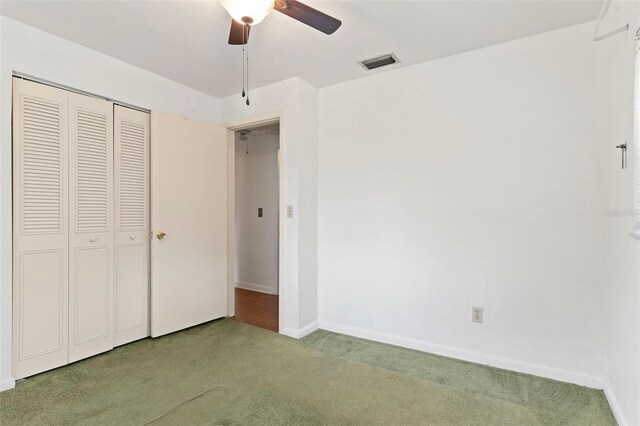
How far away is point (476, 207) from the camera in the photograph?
2494 mm

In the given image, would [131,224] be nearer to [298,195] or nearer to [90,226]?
[90,226]

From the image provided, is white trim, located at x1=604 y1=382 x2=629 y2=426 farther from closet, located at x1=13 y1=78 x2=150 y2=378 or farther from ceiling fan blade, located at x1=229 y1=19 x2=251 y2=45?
closet, located at x1=13 y1=78 x2=150 y2=378

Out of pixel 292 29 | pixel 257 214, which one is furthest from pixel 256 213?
pixel 292 29

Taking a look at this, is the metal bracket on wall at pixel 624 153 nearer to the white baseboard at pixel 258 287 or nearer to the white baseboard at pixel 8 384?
the white baseboard at pixel 8 384

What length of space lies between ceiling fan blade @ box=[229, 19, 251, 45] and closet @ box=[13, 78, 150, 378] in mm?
1489

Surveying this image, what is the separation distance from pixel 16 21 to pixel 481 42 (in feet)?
10.6

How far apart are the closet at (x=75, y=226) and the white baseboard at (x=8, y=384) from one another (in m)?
0.05

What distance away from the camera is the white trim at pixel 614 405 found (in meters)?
1.70

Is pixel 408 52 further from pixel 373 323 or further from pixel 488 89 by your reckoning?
pixel 373 323

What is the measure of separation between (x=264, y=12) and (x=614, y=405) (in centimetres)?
286

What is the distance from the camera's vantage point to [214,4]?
1968mm

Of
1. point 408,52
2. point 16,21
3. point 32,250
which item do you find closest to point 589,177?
point 408,52

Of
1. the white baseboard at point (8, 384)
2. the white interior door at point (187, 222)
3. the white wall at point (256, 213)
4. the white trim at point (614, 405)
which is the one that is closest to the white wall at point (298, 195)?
the white interior door at point (187, 222)

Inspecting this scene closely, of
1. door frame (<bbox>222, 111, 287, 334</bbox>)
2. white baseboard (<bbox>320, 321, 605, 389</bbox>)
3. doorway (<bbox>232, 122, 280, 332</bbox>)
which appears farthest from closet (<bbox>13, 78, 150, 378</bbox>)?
white baseboard (<bbox>320, 321, 605, 389</bbox>)
